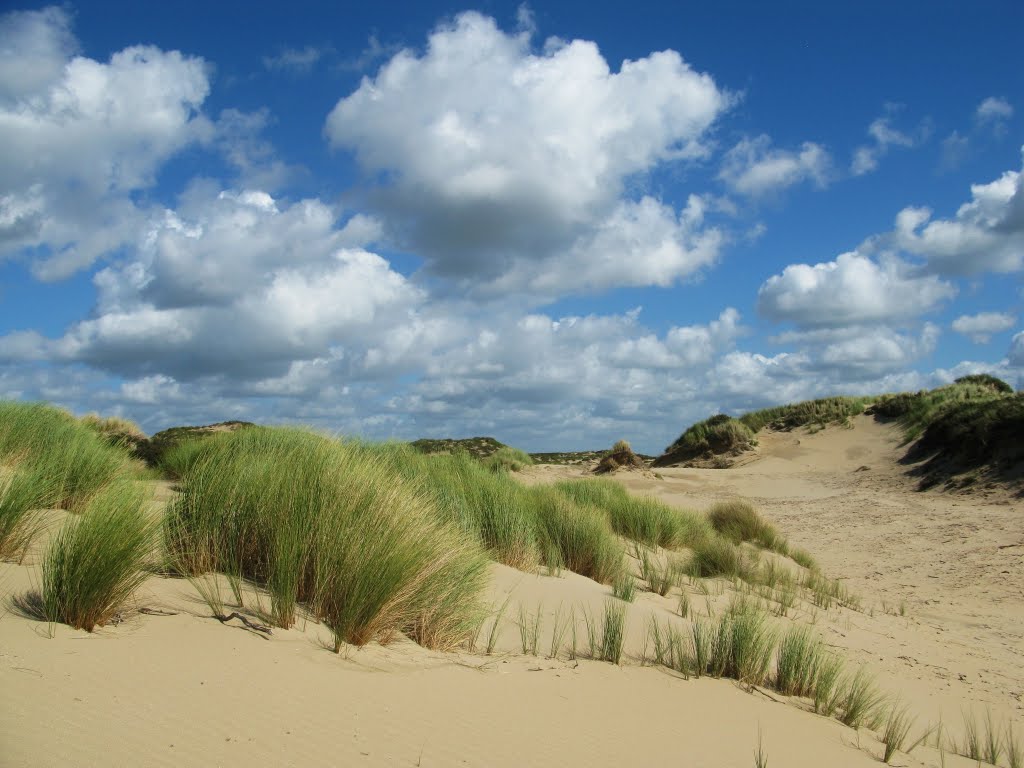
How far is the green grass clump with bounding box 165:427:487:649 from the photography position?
4230mm

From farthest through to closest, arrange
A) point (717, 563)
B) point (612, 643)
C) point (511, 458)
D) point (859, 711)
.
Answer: point (511, 458), point (717, 563), point (612, 643), point (859, 711)

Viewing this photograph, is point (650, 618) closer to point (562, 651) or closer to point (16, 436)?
point (562, 651)

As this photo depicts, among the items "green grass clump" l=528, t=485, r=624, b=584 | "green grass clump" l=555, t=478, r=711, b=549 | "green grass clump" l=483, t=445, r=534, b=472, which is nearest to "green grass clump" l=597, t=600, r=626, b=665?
"green grass clump" l=528, t=485, r=624, b=584

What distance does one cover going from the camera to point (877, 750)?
4.23 metres

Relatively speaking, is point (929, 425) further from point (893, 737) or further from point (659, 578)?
point (893, 737)

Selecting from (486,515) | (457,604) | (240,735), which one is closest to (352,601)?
(457,604)

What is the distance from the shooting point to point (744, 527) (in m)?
13.4

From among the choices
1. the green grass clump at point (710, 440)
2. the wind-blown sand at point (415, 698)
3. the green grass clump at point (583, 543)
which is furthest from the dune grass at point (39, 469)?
the green grass clump at point (710, 440)

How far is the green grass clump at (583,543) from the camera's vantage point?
27.2 ft

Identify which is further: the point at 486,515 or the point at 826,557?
the point at 826,557

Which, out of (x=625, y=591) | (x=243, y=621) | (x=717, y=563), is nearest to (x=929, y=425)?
(x=717, y=563)

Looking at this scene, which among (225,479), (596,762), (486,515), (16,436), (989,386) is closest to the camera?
(596,762)

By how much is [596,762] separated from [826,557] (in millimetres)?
11549

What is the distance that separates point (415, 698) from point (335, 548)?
1250mm
